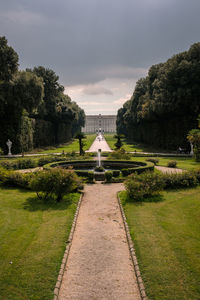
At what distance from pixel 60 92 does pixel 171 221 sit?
55523mm

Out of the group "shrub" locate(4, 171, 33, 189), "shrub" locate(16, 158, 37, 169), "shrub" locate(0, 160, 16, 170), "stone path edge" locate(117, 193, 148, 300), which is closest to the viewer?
"stone path edge" locate(117, 193, 148, 300)

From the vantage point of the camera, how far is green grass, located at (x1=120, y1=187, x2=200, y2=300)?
5.52 metres

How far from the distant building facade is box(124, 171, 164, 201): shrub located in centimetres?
16356

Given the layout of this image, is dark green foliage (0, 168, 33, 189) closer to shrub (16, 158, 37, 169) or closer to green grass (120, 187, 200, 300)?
green grass (120, 187, 200, 300)

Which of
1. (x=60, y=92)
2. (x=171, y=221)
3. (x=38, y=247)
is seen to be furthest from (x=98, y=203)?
(x=60, y=92)

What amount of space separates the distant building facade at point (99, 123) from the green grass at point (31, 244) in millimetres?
165861

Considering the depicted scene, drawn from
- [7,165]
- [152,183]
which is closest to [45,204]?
[152,183]

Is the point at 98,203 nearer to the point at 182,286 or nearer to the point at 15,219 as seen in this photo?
the point at 15,219

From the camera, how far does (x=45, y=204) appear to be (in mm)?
11812

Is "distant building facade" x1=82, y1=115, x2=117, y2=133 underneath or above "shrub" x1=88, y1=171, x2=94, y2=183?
above

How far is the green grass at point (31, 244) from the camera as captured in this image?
5555 mm

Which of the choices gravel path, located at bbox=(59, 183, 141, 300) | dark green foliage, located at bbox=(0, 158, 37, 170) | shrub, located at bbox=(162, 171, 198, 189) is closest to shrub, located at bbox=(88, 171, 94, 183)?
shrub, located at bbox=(162, 171, 198, 189)

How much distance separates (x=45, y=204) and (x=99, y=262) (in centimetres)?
593

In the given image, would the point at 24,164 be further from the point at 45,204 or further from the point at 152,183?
the point at 152,183
